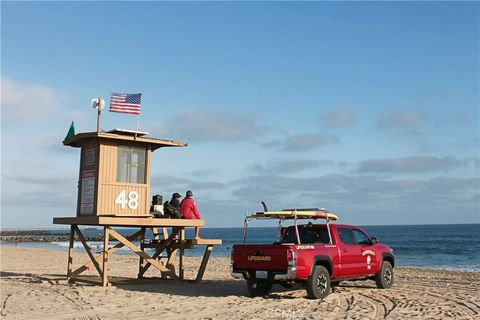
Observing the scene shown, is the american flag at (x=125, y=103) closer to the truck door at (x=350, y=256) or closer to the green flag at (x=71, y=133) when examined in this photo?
the green flag at (x=71, y=133)

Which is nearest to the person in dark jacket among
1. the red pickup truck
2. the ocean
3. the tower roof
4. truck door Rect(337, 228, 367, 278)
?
the tower roof

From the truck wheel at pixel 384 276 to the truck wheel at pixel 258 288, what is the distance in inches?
122

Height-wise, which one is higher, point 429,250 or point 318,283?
point 318,283

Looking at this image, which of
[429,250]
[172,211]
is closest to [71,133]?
[172,211]

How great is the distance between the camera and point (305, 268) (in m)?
11.6

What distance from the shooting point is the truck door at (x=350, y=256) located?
12.8m

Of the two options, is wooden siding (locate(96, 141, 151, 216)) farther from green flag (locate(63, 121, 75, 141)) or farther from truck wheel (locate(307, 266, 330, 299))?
truck wheel (locate(307, 266, 330, 299))

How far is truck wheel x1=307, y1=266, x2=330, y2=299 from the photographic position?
11.7 m

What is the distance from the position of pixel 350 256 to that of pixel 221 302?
11.2ft

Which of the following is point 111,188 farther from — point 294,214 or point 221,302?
point 294,214

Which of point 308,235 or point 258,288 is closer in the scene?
point 258,288

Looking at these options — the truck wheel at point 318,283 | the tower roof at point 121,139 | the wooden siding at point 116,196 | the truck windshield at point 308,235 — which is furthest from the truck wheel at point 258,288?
Result: the tower roof at point 121,139

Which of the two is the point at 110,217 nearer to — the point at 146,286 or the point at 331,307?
the point at 146,286

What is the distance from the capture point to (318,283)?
12.0 meters
